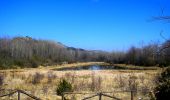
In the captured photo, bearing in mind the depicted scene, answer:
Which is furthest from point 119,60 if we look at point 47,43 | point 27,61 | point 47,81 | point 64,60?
point 47,81

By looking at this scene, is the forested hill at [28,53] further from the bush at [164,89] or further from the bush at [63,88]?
the bush at [164,89]

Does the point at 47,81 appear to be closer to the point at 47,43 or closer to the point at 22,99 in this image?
the point at 22,99

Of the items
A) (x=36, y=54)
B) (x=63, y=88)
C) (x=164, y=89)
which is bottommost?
(x=63, y=88)

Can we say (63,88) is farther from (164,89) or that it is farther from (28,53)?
(28,53)

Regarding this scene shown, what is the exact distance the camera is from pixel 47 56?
114m

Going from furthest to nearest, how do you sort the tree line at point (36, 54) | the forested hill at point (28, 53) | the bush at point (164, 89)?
the forested hill at point (28, 53)
the tree line at point (36, 54)
the bush at point (164, 89)

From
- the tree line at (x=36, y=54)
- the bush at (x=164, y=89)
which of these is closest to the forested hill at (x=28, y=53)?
the tree line at (x=36, y=54)

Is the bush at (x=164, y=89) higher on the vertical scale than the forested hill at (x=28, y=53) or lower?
lower

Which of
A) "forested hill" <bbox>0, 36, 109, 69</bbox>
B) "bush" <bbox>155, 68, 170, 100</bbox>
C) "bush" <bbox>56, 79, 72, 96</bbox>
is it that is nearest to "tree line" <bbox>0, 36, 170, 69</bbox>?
"forested hill" <bbox>0, 36, 109, 69</bbox>

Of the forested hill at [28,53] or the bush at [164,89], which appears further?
the forested hill at [28,53]

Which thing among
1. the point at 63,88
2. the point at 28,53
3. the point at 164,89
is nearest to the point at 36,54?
the point at 28,53

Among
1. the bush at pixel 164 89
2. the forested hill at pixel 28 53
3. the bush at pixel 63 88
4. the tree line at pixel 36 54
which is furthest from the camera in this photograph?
the forested hill at pixel 28 53

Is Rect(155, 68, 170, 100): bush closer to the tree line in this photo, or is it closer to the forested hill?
the tree line

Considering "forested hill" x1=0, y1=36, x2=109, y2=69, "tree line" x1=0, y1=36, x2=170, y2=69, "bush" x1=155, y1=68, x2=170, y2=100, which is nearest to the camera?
"bush" x1=155, y1=68, x2=170, y2=100
